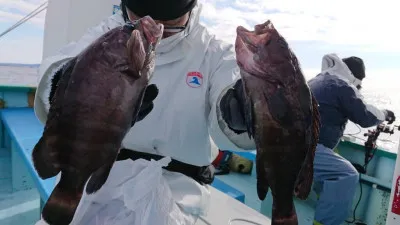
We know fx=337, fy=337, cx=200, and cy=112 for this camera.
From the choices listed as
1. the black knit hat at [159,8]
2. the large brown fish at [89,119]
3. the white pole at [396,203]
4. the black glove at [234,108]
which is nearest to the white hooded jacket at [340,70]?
the white pole at [396,203]

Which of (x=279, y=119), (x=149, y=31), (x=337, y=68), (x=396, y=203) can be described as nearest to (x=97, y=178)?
(x=149, y=31)

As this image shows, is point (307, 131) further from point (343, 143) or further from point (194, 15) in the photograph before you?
point (343, 143)

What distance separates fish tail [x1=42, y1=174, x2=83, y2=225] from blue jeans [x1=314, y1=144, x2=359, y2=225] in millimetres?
3695

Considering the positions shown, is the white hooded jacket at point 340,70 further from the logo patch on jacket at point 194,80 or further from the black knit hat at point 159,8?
the black knit hat at point 159,8

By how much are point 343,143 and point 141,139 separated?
13.9 ft

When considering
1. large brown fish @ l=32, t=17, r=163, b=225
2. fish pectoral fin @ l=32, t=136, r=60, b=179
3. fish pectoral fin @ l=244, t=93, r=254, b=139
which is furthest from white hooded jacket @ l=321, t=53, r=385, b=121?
fish pectoral fin @ l=32, t=136, r=60, b=179

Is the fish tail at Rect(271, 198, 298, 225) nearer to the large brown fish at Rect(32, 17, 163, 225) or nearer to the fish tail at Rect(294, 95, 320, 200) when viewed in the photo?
the fish tail at Rect(294, 95, 320, 200)

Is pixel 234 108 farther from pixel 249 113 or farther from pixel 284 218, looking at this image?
pixel 284 218

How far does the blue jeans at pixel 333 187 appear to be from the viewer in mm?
4047

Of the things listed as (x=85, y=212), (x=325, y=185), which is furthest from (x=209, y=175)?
(x=325, y=185)

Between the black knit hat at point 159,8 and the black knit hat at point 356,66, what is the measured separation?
12.9 ft

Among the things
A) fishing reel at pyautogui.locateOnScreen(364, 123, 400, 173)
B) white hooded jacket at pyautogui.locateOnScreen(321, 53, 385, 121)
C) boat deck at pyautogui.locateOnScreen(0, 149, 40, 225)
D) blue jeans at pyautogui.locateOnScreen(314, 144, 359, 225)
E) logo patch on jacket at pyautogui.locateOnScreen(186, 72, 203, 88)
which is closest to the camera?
logo patch on jacket at pyautogui.locateOnScreen(186, 72, 203, 88)

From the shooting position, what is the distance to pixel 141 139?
71.8 inches

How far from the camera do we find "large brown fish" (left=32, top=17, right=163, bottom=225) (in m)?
0.97
